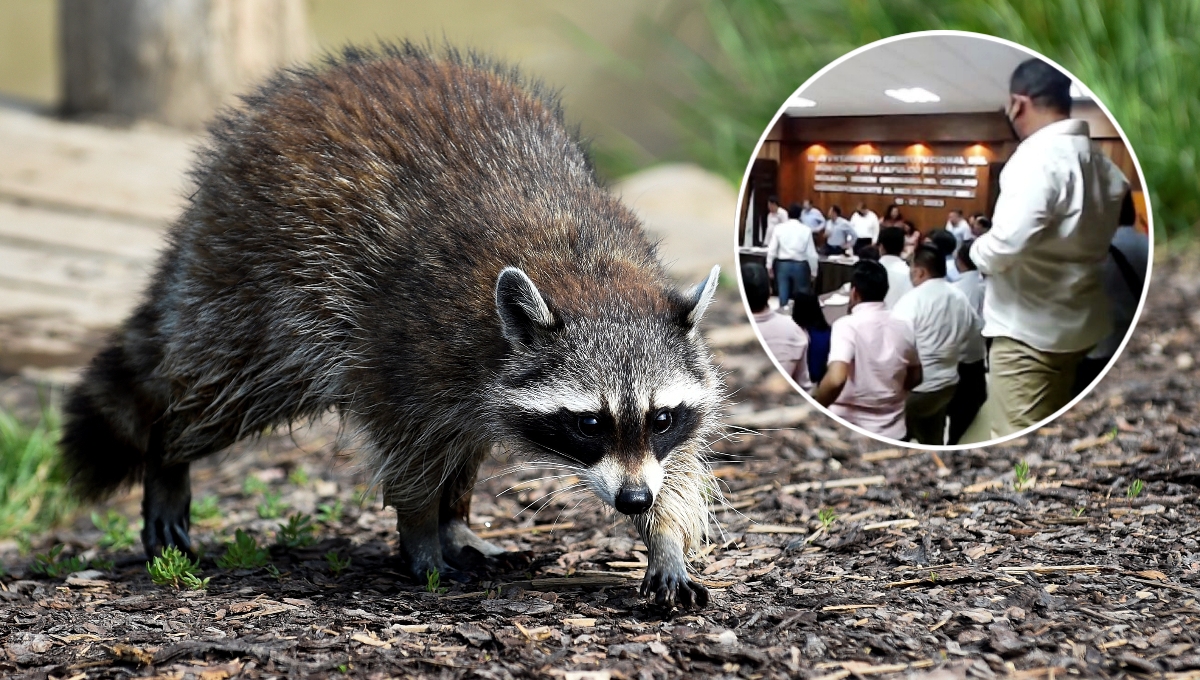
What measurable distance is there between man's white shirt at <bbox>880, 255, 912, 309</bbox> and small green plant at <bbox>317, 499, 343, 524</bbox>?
2.94 meters

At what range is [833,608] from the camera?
3926mm

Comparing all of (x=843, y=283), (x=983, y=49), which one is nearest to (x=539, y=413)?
(x=843, y=283)

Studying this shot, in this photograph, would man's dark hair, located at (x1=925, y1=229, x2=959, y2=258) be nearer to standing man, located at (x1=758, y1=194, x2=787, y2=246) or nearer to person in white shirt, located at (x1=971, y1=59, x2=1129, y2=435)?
person in white shirt, located at (x1=971, y1=59, x2=1129, y2=435)

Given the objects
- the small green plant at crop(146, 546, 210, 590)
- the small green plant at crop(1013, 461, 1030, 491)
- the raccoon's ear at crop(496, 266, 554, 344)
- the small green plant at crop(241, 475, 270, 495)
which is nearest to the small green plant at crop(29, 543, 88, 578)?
the small green plant at crop(146, 546, 210, 590)

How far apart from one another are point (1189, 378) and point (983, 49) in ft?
8.78

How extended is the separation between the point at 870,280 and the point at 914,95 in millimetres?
764

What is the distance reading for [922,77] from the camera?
4727 mm

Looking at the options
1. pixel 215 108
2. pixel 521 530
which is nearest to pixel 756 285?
pixel 521 530

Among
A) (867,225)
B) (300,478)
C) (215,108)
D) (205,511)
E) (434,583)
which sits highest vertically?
(215,108)

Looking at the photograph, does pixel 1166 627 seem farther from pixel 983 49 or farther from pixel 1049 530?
pixel 983 49

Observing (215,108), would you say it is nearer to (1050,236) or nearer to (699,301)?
(699,301)

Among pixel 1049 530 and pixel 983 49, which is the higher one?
pixel 983 49

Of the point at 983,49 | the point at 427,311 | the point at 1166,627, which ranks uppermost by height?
the point at 983,49

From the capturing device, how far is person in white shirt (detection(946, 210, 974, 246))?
4.61m
